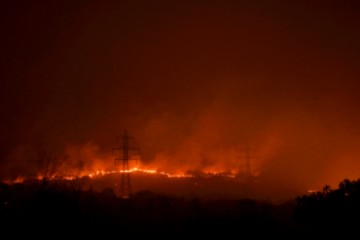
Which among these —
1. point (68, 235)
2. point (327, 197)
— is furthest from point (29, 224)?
point (327, 197)

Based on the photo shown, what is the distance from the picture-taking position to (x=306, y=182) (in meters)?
104

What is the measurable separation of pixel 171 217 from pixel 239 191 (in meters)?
53.8

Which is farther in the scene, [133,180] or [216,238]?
[133,180]

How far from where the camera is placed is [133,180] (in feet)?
292

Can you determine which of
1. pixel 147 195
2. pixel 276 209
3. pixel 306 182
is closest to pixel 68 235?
pixel 276 209

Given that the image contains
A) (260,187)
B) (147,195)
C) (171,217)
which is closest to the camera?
(171,217)

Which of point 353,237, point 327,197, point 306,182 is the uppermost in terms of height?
point 306,182

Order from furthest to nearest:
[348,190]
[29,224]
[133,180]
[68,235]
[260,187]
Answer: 1. [260,187]
2. [133,180]
3. [348,190]
4. [68,235]
5. [29,224]

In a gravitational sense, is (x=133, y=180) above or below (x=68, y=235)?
above

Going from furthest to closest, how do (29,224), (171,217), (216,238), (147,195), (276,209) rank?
1. (147,195)
2. (276,209)
3. (171,217)
4. (216,238)
5. (29,224)

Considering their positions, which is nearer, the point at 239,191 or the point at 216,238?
the point at 216,238

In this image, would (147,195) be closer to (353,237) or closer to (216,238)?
(216,238)

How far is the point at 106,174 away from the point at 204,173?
22779 mm

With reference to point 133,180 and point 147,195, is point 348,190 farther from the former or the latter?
point 133,180
